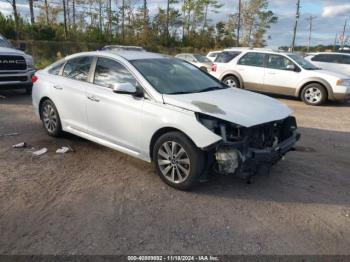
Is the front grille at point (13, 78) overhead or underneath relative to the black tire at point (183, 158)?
overhead

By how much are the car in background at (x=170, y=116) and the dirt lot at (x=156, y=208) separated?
35 cm

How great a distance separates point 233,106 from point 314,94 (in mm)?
7895

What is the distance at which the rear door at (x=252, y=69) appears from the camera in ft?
38.9

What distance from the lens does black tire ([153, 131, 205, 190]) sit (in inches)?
157

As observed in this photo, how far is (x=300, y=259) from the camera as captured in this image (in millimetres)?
3033

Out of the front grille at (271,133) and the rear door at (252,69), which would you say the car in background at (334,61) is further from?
the front grille at (271,133)

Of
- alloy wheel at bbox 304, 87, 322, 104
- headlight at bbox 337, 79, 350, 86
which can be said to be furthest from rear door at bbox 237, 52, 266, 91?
headlight at bbox 337, 79, 350, 86

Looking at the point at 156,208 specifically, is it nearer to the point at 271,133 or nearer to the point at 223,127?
the point at 223,127

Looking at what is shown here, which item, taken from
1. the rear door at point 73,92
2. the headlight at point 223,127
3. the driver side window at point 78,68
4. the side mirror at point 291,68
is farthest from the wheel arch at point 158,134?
the side mirror at point 291,68

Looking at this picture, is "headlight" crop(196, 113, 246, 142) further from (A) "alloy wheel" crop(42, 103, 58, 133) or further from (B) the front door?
(A) "alloy wheel" crop(42, 103, 58, 133)

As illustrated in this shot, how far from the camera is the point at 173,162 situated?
4.23 meters

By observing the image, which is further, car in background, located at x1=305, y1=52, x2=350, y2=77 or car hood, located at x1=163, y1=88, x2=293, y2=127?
car in background, located at x1=305, y1=52, x2=350, y2=77

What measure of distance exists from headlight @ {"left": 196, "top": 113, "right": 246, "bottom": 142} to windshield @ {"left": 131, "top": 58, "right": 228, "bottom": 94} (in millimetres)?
821

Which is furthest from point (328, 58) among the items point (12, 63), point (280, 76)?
point (12, 63)
